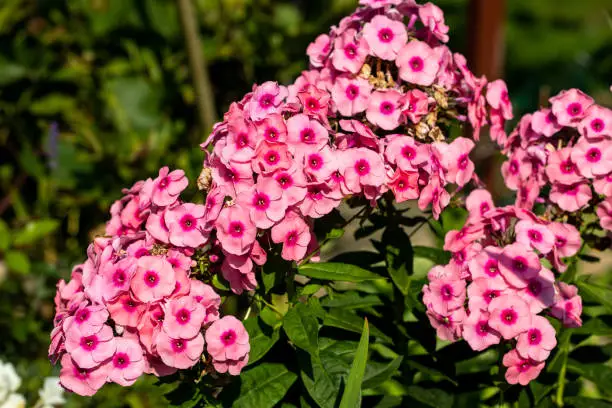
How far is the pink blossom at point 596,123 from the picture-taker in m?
1.82

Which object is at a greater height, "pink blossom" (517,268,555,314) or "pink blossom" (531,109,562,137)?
"pink blossom" (531,109,562,137)

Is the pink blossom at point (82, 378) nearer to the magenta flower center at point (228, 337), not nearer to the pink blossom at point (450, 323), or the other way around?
the magenta flower center at point (228, 337)

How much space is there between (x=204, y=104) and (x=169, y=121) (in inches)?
11.3

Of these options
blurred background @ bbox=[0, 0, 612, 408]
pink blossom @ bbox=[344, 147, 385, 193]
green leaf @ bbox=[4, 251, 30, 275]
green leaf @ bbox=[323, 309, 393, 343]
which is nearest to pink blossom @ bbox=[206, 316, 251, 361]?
green leaf @ bbox=[323, 309, 393, 343]

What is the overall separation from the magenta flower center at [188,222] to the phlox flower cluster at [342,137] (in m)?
0.05

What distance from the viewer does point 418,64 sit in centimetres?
177

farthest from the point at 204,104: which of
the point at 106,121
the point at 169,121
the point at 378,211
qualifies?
the point at 378,211

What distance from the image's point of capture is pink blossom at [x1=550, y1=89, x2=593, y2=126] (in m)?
1.86

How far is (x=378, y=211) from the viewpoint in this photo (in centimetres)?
190

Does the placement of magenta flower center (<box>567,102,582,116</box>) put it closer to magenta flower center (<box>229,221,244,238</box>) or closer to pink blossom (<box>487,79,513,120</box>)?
pink blossom (<box>487,79,513,120</box>)

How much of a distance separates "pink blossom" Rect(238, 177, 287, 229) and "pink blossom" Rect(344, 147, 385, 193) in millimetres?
139

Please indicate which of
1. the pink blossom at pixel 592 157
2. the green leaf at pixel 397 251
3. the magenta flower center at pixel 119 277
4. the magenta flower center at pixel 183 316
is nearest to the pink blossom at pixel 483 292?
the green leaf at pixel 397 251

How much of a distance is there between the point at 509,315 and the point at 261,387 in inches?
19.3

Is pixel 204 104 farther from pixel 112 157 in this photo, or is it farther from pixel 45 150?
pixel 45 150
